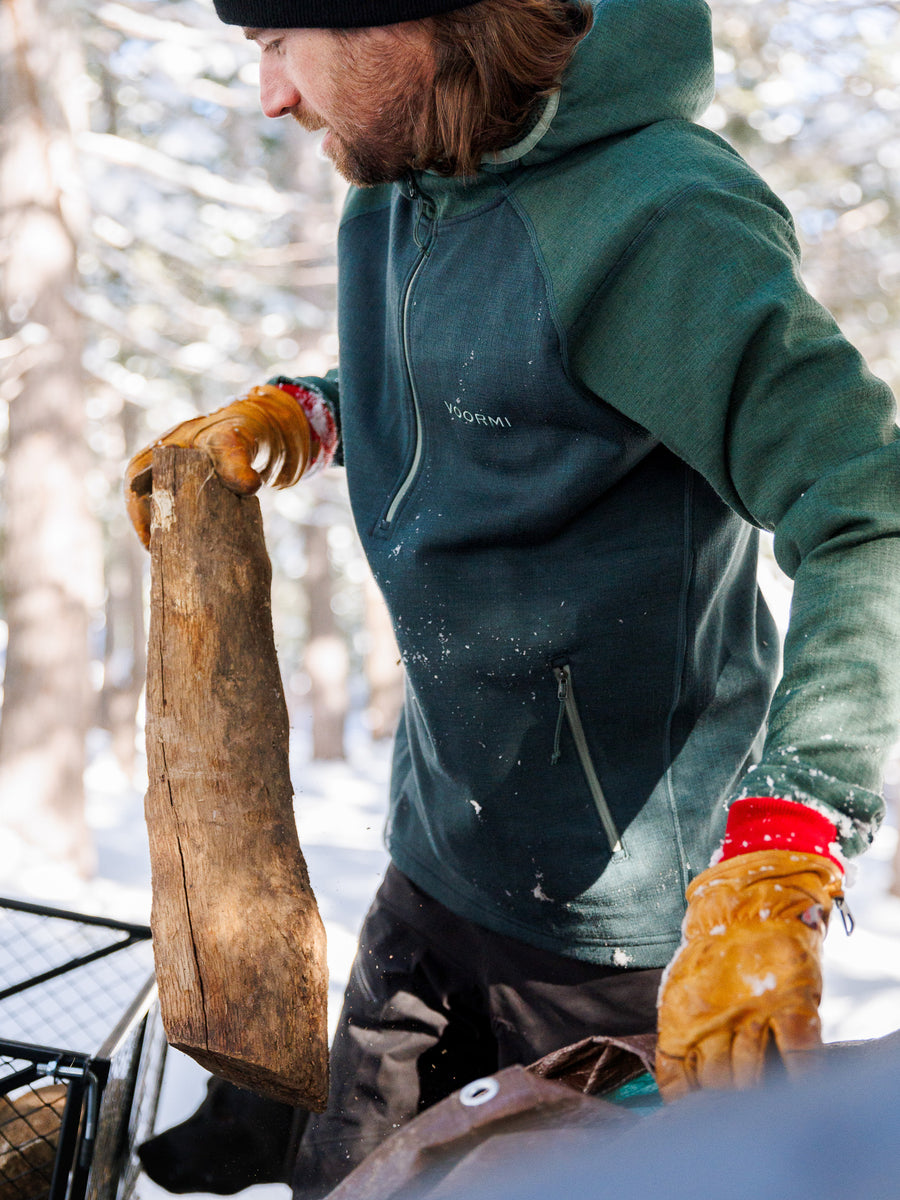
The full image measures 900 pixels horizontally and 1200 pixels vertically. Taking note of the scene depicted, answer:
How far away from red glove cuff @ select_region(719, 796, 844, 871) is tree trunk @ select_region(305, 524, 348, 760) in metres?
10.9

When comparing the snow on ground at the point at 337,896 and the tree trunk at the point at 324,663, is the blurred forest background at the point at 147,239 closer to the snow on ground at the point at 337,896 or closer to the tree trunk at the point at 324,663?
the snow on ground at the point at 337,896

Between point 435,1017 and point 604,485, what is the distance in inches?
38.8

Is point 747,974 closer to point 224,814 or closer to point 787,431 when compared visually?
point 787,431

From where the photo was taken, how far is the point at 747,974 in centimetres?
94

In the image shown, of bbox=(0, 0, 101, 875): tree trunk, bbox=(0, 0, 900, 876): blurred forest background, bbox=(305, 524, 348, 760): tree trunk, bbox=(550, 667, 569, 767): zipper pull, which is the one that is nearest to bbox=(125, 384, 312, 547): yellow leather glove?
bbox=(550, 667, 569, 767): zipper pull

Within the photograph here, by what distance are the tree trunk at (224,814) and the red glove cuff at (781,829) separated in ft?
2.48

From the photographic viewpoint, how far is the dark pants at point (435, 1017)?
1.72m

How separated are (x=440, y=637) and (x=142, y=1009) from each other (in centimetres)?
83

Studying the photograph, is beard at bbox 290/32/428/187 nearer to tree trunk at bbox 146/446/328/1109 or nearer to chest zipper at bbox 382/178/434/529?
chest zipper at bbox 382/178/434/529

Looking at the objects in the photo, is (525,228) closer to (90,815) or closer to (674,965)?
(674,965)

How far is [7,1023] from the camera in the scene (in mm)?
3090

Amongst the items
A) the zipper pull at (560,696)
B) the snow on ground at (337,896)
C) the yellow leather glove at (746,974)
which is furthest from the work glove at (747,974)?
the zipper pull at (560,696)

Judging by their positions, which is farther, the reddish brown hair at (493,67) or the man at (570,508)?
the reddish brown hair at (493,67)

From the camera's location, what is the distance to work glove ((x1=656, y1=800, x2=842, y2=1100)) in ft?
2.98
